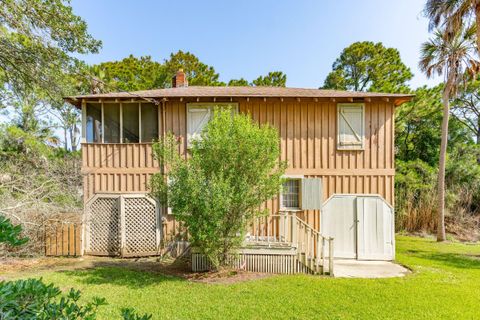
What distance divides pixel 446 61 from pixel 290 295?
41.5ft

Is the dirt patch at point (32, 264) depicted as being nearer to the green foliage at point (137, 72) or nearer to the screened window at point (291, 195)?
the screened window at point (291, 195)

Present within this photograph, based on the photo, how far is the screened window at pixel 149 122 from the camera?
933 cm

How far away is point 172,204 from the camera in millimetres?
6496

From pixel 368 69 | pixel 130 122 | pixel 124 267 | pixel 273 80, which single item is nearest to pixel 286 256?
pixel 124 267

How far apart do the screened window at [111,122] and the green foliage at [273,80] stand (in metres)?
13.3

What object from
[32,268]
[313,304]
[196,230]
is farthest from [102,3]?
[313,304]

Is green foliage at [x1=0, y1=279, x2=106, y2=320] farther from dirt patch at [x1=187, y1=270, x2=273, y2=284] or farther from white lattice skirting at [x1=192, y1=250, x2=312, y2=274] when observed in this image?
white lattice skirting at [x1=192, y1=250, x2=312, y2=274]

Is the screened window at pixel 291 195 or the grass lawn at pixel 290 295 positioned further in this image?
the screened window at pixel 291 195

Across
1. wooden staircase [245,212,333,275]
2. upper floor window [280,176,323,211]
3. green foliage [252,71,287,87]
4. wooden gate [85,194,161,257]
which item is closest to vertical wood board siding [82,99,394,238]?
upper floor window [280,176,323,211]

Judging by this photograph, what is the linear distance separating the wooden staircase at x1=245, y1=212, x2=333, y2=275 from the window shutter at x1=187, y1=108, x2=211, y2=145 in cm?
393

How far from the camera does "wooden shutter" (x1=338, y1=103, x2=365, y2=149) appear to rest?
29.5 ft

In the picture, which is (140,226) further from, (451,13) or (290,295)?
(451,13)

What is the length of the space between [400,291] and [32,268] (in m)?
10.1

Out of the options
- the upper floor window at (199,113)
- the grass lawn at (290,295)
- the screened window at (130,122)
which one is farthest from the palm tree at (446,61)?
the screened window at (130,122)
